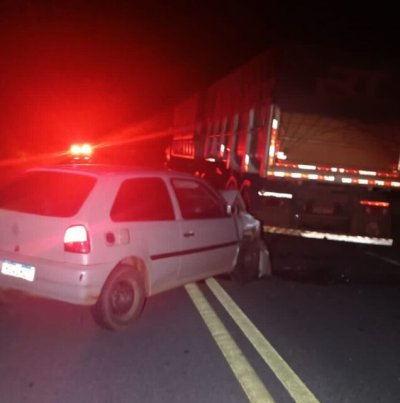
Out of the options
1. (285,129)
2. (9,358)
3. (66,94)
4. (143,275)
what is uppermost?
(66,94)

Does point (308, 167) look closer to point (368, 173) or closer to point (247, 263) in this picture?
point (368, 173)

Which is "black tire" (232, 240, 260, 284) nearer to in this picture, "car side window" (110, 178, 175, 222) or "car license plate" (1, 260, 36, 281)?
"car side window" (110, 178, 175, 222)

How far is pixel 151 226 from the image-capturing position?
18.6 feet

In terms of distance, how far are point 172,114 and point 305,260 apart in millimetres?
14606

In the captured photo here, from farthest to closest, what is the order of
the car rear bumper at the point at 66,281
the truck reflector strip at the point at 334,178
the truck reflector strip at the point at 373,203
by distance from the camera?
the truck reflector strip at the point at 373,203, the truck reflector strip at the point at 334,178, the car rear bumper at the point at 66,281

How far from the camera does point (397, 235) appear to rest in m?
11.2

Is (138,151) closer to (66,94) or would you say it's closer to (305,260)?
(66,94)

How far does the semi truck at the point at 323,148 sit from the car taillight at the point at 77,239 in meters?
6.10

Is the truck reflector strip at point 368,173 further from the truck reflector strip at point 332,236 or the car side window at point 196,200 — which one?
the car side window at point 196,200

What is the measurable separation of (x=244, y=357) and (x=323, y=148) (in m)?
6.63

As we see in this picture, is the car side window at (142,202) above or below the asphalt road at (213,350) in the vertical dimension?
above

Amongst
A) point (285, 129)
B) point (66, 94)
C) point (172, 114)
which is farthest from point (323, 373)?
point (66, 94)

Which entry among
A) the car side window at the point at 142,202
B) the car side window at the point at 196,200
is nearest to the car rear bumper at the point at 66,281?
the car side window at the point at 142,202

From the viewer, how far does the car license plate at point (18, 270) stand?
516 cm
